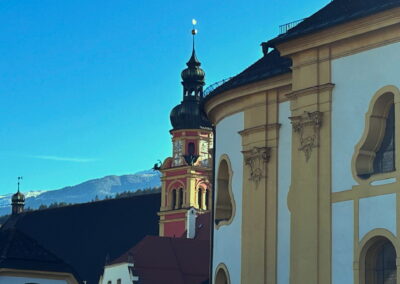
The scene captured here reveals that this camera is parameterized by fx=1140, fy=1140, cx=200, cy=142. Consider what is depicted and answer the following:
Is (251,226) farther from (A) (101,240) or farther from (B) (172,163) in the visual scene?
(A) (101,240)

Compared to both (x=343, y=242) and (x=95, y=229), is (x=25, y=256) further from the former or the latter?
(x=95, y=229)

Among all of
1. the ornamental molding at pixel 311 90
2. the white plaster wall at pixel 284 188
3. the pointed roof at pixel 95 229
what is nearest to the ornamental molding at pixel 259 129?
the white plaster wall at pixel 284 188

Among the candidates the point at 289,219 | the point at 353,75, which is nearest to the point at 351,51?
the point at 353,75

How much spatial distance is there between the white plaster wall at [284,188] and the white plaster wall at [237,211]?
1.82m

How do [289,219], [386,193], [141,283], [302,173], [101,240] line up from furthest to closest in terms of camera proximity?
[101,240]
[141,283]
[289,219]
[302,173]
[386,193]

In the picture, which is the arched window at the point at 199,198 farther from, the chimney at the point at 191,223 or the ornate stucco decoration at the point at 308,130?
the ornate stucco decoration at the point at 308,130

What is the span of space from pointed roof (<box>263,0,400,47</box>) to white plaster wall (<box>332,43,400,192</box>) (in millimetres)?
899

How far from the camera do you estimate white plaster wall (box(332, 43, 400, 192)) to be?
84.0 feet

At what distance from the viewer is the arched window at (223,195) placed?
32.7 meters

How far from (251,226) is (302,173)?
13.3ft

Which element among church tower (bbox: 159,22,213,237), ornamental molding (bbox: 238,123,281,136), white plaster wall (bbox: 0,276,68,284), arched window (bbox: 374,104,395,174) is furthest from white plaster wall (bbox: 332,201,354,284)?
church tower (bbox: 159,22,213,237)

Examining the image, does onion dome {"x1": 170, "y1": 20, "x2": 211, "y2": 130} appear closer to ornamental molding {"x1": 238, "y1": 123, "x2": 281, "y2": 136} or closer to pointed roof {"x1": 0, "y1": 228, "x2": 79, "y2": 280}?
pointed roof {"x1": 0, "y1": 228, "x2": 79, "y2": 280}

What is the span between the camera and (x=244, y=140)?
3150 centimetres

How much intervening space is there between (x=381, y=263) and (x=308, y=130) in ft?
12.4
